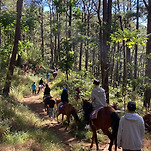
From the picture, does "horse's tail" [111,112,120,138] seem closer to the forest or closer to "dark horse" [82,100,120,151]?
"dark horse" [82,100,120,151]

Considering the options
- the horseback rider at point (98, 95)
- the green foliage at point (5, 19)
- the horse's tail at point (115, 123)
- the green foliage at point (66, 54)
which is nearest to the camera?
the horse's tail at point (115, 123)

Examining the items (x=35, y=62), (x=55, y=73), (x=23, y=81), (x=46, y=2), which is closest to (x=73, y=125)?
(x=23, y=81)

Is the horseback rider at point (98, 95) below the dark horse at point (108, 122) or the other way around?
the other way around

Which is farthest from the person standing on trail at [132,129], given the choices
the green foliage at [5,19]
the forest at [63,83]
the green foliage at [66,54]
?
the green foliage at [66,54]

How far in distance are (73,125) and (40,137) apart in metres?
3.02

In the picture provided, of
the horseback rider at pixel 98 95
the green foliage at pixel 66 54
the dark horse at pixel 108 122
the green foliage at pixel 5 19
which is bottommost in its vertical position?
the dark horse at pixel 108 122

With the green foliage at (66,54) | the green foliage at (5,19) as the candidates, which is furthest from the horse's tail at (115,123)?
the green foliage at (66,54)

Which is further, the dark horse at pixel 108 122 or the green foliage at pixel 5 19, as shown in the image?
the green foliage at pixel 5 19

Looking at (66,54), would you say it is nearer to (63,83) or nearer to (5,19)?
(63,83)

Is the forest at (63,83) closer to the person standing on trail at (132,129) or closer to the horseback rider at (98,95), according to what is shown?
the horseback rider at (98,95)

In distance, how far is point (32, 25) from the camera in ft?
39.5

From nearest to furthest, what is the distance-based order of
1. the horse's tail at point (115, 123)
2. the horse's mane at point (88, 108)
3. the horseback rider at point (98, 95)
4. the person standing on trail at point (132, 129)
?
1. the person standing on trail at point (132, 129)
2. the horse's tail at point (115, 123)
3. the horseback rider at point (98, 95)
4. the horse's mane at point (88, 108)

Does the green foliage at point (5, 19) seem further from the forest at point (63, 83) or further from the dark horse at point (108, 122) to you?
Result: the dark horse at point (108, 122)

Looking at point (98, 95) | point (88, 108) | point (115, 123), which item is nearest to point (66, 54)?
point (88, 108)
